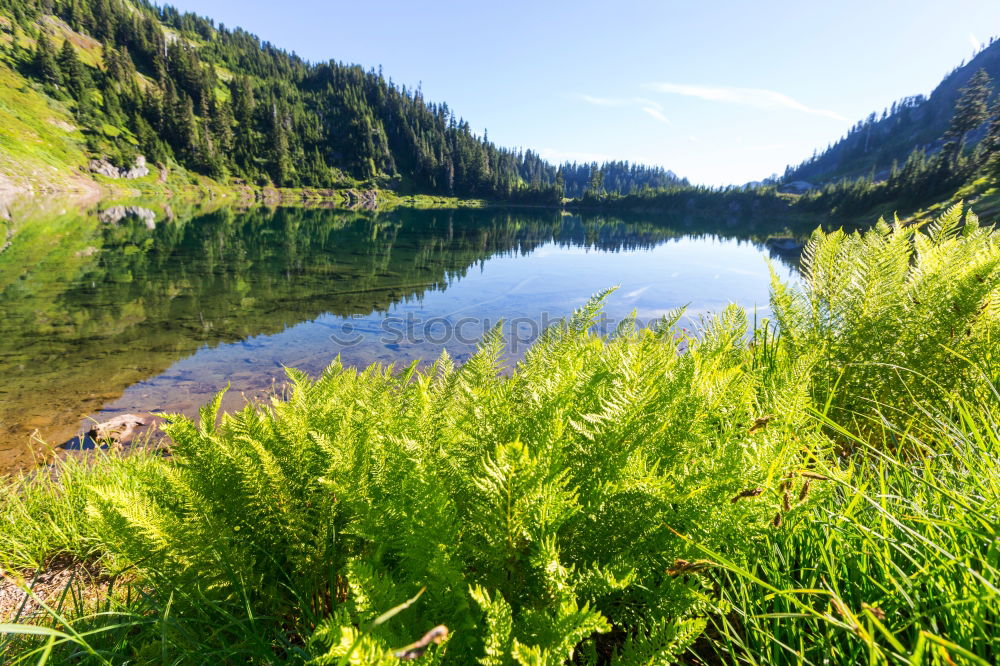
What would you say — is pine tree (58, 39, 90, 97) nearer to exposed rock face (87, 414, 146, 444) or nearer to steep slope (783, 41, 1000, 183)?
exposed rock face (87, 414, 146, 444)

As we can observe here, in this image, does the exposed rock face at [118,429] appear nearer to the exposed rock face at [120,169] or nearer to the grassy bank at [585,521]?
the grassy bank at [585,521]

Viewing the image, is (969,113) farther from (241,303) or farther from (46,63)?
(46,63)

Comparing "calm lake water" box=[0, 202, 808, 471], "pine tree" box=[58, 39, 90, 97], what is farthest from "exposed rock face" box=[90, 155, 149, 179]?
"calm lake water" box=[0, 202, 808, 471]

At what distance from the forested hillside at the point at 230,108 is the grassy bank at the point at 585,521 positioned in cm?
11240

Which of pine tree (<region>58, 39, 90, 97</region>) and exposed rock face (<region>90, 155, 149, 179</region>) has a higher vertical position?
pine tree (<region>58, 39, 90, 97</region>)

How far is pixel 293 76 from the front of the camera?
562 feet

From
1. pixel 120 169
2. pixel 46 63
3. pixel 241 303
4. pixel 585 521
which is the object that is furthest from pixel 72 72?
pixel 585 521

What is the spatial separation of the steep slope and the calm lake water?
156 m

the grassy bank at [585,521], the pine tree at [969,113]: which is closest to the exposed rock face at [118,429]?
the grassy bank at [585,521]

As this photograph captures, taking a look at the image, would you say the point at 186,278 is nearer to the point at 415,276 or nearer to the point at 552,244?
the point at 415,276

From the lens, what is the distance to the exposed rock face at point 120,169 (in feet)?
259

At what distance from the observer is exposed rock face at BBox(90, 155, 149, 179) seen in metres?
79.0

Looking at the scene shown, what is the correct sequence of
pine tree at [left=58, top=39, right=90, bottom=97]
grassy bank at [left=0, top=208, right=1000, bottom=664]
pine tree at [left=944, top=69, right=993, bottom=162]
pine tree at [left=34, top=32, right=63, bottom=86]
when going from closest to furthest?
grassy bank at [left=0, top=208, right=1000, bottom=664] < pine tree at [left=944, top=69, right=993, bottom=162] < pine tree at [left=34, top=32, right=63, bottom=86] < pine tree at [left=58, top=39, right=90, bottom=97]

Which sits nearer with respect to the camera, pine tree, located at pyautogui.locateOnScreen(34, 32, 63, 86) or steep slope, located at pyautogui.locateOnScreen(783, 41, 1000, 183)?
pine tree, located at pyautogui.locateOnScreen(34, 32, 63, 86)
